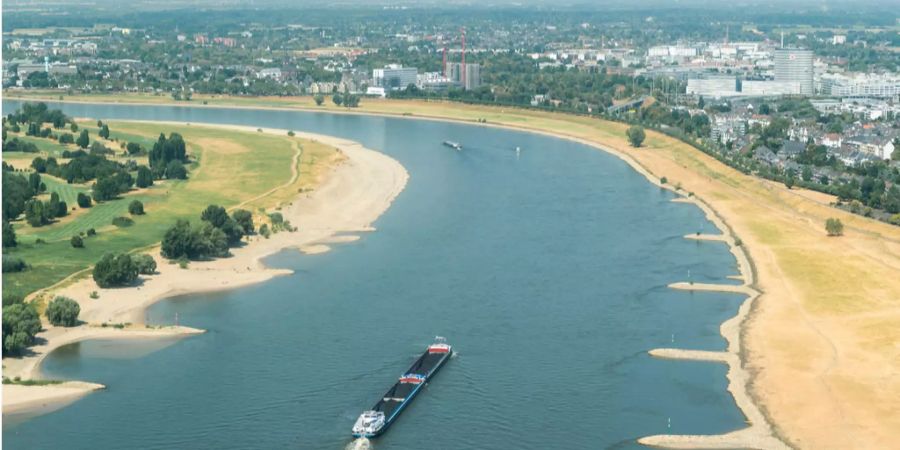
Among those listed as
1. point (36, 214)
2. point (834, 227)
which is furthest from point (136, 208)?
point (834, 227)

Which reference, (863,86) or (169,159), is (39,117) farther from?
(863,86)

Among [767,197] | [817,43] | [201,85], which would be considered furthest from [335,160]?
[817,43]

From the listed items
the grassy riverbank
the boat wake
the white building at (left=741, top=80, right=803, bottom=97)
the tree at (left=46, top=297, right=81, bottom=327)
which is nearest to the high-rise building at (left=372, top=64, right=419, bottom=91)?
the white building at (left=741, top=80, right=803, bottom=97)

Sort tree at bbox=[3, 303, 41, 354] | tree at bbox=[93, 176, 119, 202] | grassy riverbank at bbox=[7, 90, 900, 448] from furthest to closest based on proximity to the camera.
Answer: tree at bbox=[93, 176, 119, 202], tree at bbox=[3, 303, 41, 354], grassy riverbank at bbox=[7, 90, 900, 448]

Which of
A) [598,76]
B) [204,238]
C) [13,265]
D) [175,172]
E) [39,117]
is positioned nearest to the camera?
[13,265]

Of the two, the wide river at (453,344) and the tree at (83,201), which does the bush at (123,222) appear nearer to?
the tree at (83,201)

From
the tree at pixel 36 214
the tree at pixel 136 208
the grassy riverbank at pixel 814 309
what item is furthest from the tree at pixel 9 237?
the grassy riverbank at pixel 814 309

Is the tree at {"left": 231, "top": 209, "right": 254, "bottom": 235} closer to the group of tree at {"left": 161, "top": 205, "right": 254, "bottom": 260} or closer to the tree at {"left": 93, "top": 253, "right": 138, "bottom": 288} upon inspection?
the group of tree at {"left": 161, "top": 205, "right": 254, "bottom": 260}
